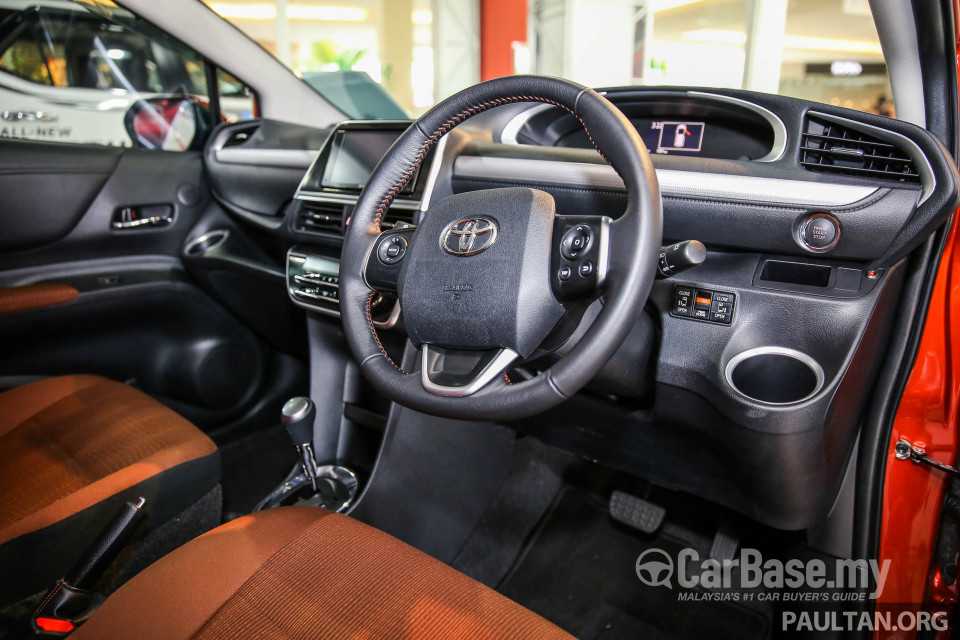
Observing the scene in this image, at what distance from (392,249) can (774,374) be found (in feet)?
2.22

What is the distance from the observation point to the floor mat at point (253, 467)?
1766 millimetres

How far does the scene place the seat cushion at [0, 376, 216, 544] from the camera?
38.7 inches

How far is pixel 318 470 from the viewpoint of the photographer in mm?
1425

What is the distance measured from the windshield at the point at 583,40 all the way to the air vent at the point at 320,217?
482cm

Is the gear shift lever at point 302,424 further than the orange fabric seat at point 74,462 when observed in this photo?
Yes

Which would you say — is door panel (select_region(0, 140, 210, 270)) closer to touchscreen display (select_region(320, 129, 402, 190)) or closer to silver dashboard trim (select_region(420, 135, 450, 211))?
touchscreen display (select_region(320, 129, 402, 190))

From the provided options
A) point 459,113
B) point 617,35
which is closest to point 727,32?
point 617,35

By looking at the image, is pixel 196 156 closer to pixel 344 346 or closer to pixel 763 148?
pixel 344 346

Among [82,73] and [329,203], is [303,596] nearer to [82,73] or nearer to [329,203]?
[329,203]

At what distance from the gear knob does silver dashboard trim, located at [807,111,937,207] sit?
1.08m

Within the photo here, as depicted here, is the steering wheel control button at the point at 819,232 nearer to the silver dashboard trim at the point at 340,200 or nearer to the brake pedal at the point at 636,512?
the silver dashboard trim at the point at 340,200

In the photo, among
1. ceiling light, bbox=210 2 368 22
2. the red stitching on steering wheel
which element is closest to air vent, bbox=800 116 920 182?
the red stitching on steering wheel

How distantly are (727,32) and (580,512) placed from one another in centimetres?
943

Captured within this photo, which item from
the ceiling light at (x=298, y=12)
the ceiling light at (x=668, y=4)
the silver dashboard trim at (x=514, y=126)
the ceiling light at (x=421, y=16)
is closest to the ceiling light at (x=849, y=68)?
the ceiling light at (x=668, y=4)
